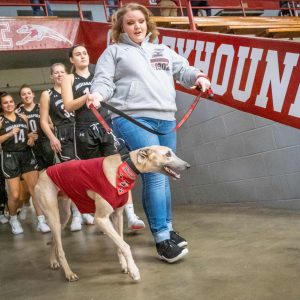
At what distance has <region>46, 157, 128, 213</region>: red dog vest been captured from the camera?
2482 millimetres

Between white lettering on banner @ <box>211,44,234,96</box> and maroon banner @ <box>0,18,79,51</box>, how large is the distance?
2.58 meters

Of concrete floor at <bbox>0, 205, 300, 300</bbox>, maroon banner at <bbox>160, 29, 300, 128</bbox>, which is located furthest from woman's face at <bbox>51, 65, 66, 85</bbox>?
concrete floor at <bbox>0, 205, 300, 300</bbox>

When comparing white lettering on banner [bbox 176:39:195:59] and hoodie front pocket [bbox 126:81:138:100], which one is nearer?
hoodie front pocket [bbox 126:81:138:100]

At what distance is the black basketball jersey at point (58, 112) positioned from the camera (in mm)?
4008

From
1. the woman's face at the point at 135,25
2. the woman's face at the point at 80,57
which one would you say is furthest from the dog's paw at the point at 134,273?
the woman's face at the point at 80,57

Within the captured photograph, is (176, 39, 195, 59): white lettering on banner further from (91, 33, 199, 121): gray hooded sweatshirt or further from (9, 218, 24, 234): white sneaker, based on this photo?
(9, 218, 24, 234): white sneaker

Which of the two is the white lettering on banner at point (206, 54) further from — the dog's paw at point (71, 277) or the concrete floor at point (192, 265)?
the dog's paw at point (71, 277)

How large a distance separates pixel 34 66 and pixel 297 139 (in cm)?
508

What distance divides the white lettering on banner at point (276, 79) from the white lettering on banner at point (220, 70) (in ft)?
1.36

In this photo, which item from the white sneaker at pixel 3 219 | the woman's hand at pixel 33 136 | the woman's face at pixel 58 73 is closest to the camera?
the woman's face at pixel 58 73

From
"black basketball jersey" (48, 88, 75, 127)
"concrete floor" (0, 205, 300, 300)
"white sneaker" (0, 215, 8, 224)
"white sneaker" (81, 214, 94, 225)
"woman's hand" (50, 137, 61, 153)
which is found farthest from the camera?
"white sneaker" (0, 215, 8, 224)

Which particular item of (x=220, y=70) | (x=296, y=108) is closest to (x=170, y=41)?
(x=220, y=70)

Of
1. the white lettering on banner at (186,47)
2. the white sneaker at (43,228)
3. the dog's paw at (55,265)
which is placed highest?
the white lettering on banner at (186,47)

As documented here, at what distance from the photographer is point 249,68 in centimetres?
358
